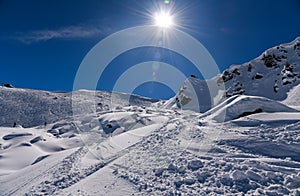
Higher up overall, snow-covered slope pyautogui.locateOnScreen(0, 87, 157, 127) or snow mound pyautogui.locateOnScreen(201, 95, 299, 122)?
snow-covered slope pyautogui.locateOnScreen(0, 87, 157, 127)

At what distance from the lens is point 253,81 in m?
45.5

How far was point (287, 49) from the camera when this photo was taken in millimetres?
48344

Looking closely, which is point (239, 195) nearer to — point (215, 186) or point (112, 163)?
point (215, 186)

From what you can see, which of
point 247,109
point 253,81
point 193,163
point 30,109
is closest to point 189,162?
point 193,163

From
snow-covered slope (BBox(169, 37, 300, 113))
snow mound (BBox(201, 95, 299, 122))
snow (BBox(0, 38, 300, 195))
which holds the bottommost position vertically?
snow (BBox(0, 38, 300, 195))

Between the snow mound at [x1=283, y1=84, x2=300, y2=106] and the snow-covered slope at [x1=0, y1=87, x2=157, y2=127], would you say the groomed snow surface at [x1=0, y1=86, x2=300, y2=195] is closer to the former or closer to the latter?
the snow mound at [x1=283, y1=84, x2=300, y2=106]

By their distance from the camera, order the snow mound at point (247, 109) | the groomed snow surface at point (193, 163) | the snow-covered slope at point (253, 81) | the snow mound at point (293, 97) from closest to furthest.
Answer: the groomed snow surface at point (193, 163), the snow mound at point (247, 109), the snow mound at point (293, 97), the snow-covered slope at point (253, 81)

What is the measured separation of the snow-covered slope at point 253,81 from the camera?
39906 millimetres

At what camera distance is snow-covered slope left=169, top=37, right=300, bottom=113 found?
39906 millimetres

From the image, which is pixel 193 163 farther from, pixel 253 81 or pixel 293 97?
pixel 253 81

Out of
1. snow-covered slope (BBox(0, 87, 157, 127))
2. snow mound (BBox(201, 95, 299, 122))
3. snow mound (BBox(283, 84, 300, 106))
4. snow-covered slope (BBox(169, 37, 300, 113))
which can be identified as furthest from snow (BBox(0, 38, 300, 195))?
snow-covered slope (BBox(0, 87, 157, 127))

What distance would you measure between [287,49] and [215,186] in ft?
170

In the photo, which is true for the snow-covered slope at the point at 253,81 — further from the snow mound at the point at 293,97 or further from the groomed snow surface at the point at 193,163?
the groomed snow surface at the point at 193,163

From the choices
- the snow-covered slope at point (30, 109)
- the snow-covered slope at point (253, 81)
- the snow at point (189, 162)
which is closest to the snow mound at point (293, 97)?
the snow-covered slope at point (253, 81)
